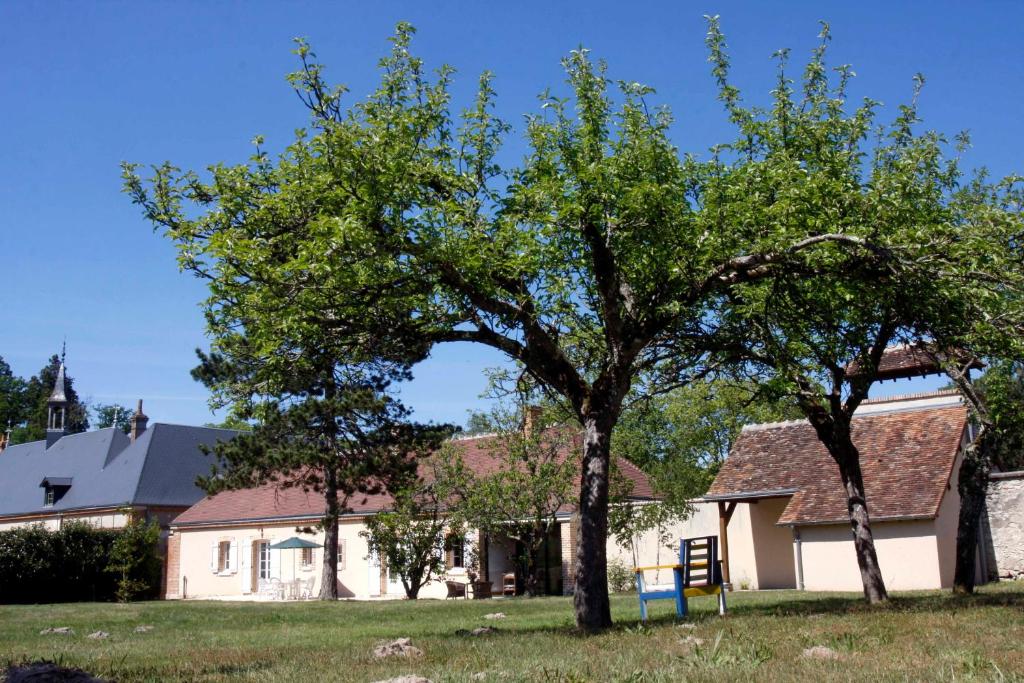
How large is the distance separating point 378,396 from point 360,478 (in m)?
2.24

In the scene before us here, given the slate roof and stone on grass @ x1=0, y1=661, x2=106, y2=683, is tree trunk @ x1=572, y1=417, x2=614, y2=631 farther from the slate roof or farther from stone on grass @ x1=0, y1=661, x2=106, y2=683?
the slate roof

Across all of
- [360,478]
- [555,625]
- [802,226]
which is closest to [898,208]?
[802,226]

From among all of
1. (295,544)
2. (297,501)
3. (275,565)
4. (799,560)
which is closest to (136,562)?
(275,565)

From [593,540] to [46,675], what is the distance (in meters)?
6.90

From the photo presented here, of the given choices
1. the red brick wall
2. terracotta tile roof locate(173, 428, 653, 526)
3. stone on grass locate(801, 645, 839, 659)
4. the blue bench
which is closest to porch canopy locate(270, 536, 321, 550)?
terracotta tile roof locate(173, 428, 653, 526)

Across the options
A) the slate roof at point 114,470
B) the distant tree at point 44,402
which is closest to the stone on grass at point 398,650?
→ the slate roof at point 114,470

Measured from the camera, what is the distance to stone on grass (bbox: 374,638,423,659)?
940cm

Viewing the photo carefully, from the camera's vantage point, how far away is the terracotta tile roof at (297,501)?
3105 cm

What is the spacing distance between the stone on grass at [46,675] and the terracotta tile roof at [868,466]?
65.4 ft

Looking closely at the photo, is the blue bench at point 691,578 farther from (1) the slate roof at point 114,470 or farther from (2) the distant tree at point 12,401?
(2) the distant tree at point 12,401

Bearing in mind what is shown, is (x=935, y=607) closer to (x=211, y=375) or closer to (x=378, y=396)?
(x=378, y=396)

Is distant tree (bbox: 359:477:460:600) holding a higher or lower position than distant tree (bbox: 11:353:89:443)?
lower

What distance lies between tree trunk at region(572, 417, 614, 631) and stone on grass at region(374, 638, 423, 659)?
2.89 metres

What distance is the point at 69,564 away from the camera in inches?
1350
